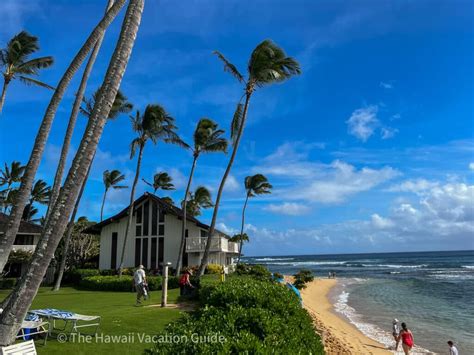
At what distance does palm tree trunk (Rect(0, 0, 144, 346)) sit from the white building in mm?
23139

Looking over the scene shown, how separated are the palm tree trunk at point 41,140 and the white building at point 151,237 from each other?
20426 millimetres

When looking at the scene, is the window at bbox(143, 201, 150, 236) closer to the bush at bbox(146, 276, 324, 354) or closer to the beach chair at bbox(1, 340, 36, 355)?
the bush at bbox(146, 276, 324, 354)

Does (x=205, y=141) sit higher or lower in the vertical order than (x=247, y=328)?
higher

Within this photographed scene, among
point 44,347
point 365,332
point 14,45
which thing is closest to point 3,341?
point 44,347

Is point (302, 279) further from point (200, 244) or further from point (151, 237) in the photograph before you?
point (151, 237)

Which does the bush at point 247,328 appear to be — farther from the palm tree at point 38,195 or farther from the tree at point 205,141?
the palm tree at point 38,195

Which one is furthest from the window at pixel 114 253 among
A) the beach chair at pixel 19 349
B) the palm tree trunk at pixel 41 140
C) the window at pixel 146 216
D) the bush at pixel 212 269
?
the beach chair at pixel 19 349

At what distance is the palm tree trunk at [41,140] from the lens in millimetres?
8258

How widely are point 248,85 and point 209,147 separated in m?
7.18

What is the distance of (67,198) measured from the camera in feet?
19.5

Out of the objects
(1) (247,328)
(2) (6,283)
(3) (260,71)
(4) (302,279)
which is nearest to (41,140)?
(1) (247,328)

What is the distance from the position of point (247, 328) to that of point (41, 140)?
672 centimetres

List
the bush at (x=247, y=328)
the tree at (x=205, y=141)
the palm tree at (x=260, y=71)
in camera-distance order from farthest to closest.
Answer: the tree at (x=205, y=141) → the palm tree at (x=260, y=71) → the bush at (x=247, y=328)

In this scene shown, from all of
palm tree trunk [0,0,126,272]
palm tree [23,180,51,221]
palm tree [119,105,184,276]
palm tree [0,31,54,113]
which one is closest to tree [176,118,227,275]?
palm tree [119,105,184,276]
